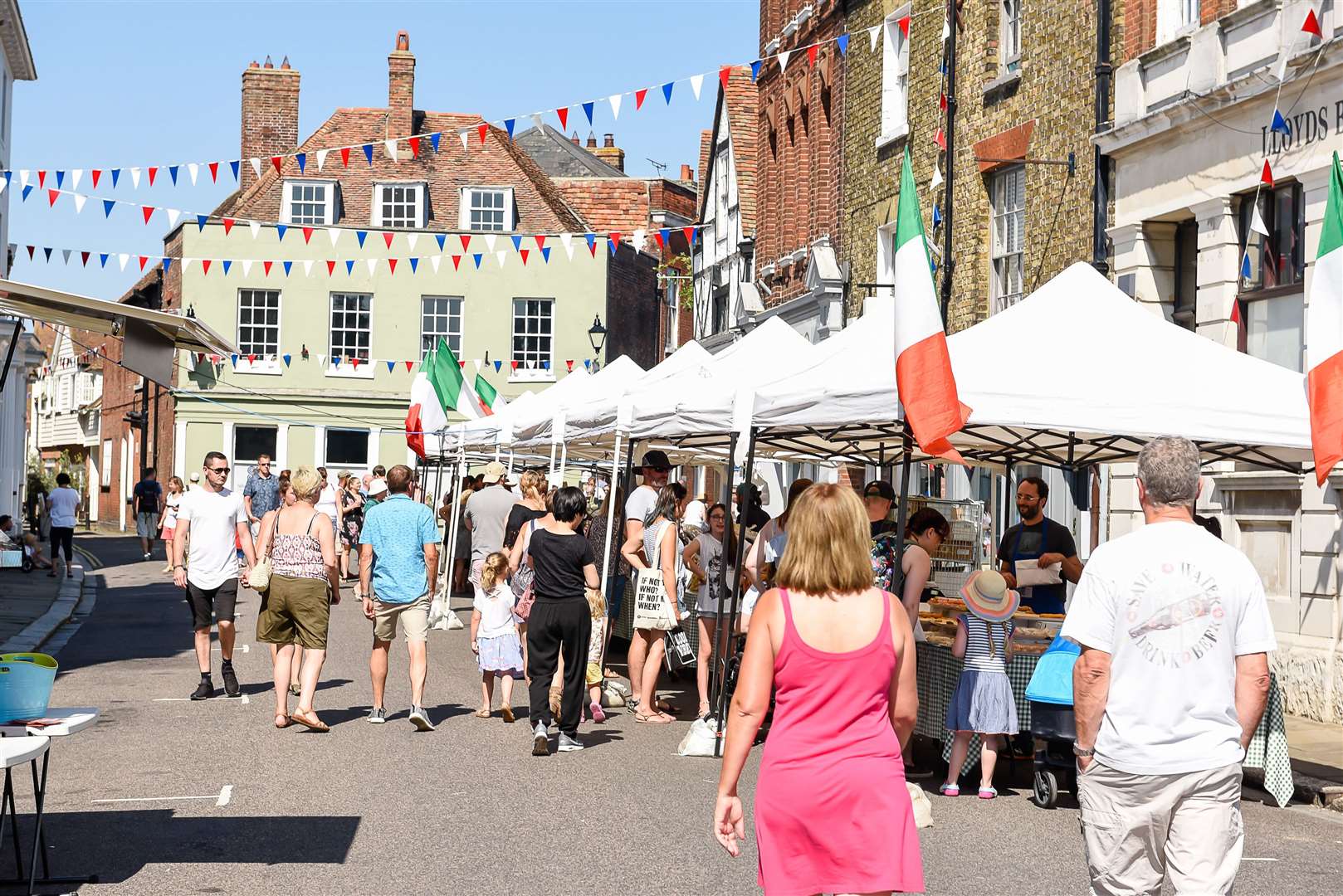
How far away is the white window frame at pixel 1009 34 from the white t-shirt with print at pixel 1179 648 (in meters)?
16.9

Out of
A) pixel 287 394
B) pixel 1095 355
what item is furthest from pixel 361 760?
pixel 287 394

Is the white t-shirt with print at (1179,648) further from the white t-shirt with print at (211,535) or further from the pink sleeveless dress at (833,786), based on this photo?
the white t-shirt with print at (211,535)

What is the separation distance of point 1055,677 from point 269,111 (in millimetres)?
40345

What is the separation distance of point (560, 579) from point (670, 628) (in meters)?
1.75

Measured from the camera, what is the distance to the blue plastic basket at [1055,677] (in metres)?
9.68

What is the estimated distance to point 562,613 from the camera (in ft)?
37.0

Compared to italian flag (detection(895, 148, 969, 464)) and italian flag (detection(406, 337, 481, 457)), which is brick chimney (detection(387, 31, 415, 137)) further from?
italian flag (detection(895, 148, 969, 464))

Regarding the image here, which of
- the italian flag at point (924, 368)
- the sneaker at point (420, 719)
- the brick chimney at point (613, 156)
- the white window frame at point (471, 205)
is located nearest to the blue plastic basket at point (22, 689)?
the italian flag at point (924, 368)

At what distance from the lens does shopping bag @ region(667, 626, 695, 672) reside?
1384 centimetres

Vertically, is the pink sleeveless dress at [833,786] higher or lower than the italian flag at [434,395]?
lower

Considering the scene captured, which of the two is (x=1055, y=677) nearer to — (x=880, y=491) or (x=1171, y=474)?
(x=880, y=491)

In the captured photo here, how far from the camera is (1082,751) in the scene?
510cm

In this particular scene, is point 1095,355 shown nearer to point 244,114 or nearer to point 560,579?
point 560,579

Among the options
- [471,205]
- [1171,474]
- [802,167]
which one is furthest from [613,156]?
[1171,474]
